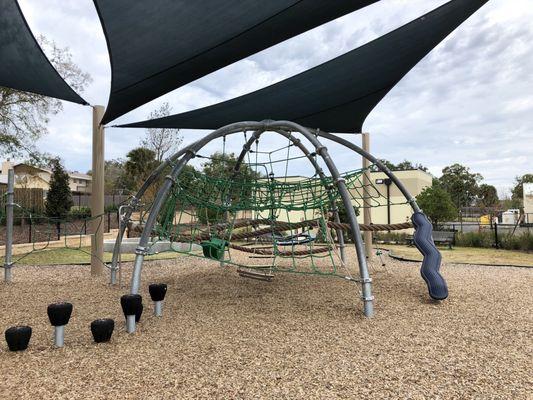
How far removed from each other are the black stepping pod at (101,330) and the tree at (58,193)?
15610mm

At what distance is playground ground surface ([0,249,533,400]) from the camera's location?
7.00ft

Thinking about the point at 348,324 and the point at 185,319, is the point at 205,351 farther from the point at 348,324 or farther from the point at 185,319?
the point at 348,324

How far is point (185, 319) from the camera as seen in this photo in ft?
11.5

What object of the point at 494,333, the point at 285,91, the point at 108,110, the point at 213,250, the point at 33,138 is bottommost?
the point at 494,333

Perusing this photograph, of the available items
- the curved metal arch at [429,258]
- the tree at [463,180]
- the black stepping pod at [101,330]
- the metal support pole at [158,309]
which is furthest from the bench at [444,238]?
the tree at [463,180]

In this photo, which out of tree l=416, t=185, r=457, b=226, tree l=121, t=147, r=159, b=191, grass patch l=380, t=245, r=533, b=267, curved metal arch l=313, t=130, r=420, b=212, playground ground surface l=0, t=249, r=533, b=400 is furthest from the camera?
tree l=121, t=147, r=159, b=191

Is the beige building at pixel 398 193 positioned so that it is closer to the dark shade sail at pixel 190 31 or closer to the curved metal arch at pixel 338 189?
the curved metal arch at pixel 338 189

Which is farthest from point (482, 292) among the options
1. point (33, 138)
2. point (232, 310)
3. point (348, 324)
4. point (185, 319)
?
point (33, 138)

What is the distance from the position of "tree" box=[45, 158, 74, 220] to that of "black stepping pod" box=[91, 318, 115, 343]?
15.6 meters

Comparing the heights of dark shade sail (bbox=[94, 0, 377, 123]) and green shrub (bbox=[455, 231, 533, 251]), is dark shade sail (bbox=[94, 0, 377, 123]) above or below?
above

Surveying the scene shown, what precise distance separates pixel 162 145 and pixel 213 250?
55.1 ft

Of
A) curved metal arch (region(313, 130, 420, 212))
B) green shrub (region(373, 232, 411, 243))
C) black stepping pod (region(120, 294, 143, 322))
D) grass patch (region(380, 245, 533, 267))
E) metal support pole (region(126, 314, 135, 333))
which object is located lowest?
grass patch (region(380, 245, 533, 267))

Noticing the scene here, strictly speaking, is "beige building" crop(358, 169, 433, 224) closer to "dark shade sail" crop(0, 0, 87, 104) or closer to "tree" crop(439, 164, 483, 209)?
"dark shade sail" crop(0, 0, 87, 104)

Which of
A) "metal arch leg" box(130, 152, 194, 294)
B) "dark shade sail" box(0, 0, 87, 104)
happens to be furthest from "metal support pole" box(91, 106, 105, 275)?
"metal arch leg" box(130, 152, 194, 294)
